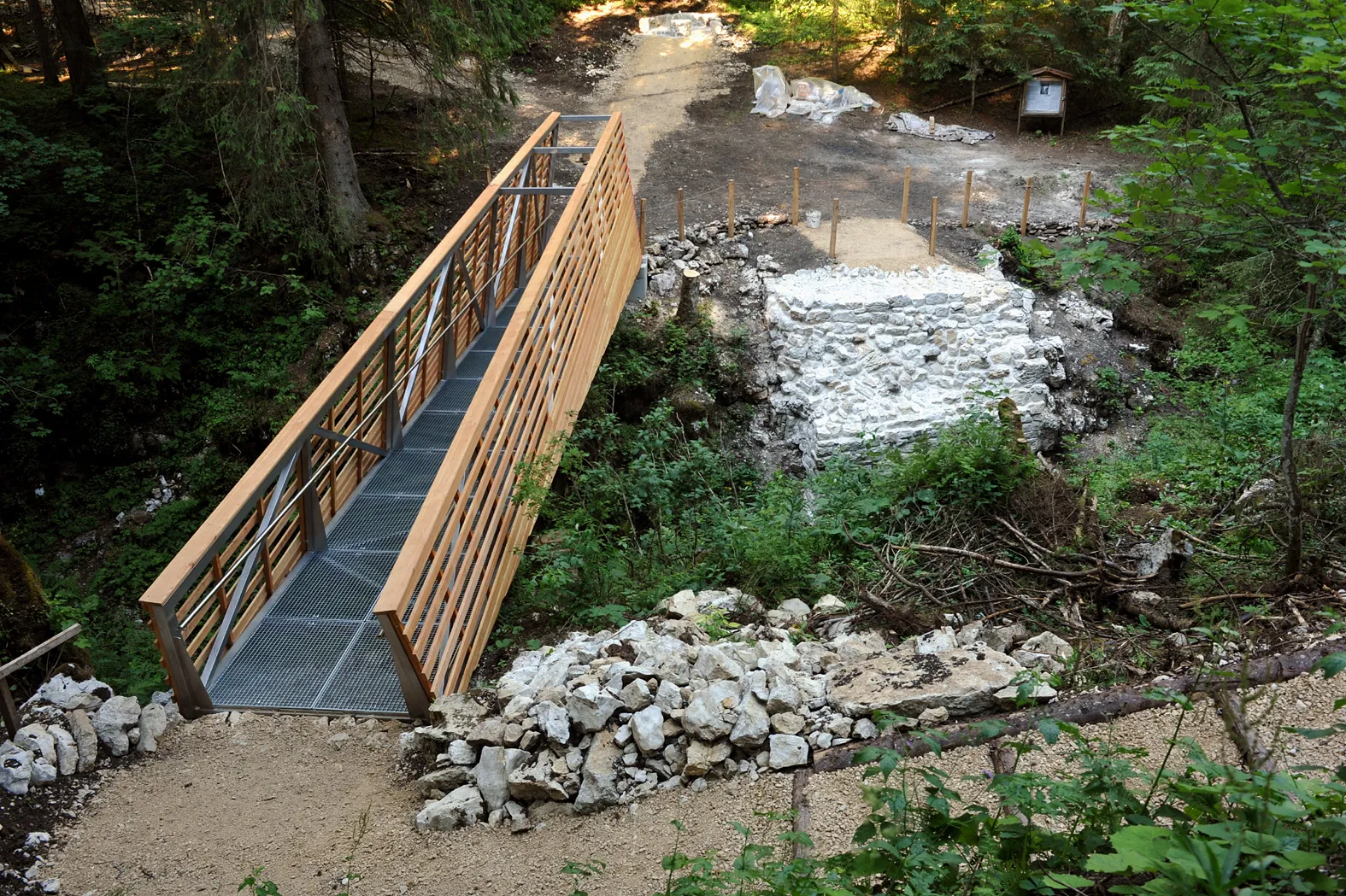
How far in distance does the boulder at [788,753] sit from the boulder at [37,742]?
352 centimetres

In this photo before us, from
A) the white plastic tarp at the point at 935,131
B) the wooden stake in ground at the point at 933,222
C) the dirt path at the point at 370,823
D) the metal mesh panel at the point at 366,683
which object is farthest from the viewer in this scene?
the white plastic tarp at the point at 935,131

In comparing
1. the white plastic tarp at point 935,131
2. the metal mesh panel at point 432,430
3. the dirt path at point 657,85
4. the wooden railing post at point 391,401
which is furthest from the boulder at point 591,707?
the white plastic tarp at point 935,131

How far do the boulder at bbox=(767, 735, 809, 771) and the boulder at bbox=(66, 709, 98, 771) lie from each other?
11.1 feet

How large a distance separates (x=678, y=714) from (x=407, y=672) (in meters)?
1.38

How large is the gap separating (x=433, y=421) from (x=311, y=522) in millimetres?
1624

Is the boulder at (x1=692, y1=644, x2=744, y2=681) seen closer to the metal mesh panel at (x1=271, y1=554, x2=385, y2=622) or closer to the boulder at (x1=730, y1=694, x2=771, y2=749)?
the boulder at (x1=730, y1=694, x2=771, y2=749)

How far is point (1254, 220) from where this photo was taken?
12.8ft

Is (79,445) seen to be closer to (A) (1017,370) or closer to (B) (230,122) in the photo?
(B) (230,122)

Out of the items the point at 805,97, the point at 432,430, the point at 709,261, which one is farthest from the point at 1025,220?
the point at 432,430

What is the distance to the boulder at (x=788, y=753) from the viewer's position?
3822 millimetres

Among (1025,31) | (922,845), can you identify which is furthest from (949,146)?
(922,845)

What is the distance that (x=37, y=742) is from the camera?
4.45 metres


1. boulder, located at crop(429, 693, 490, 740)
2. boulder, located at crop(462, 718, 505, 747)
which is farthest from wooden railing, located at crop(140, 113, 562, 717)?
boulder, located at crop(462, 718, 505, 747)

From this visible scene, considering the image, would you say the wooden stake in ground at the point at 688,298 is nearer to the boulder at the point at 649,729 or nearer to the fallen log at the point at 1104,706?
the boulder at the point at 649,729
